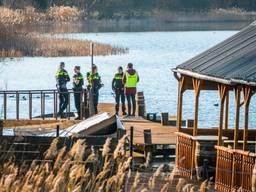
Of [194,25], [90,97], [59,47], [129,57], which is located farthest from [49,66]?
[194,25]

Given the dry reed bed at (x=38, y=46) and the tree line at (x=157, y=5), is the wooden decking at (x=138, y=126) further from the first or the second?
the tree line at (x=157, y=5)

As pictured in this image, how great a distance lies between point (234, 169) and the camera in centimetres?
2170

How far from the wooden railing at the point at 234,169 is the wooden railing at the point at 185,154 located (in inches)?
68.8

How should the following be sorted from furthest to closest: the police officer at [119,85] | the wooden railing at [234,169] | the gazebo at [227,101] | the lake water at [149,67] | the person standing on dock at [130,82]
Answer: the lake water at [149,67], the police officer at [119,85], the person standing on dock at [130,82], the gazebo at [227,101], the wooden railing at [234,169]

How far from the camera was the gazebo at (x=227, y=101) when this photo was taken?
2122 centimetres

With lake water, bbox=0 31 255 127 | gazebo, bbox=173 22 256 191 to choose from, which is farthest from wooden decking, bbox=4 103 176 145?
lake water, bbox=0 31 255 127

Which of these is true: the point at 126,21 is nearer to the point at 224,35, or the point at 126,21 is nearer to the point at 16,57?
the point at 224,35

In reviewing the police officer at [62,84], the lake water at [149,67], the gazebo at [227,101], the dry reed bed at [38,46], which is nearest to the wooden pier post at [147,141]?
the gazebo at [227,101]

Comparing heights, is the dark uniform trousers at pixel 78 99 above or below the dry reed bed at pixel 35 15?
below

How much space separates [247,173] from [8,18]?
52.2 m

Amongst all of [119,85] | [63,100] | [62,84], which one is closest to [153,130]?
[119,85]

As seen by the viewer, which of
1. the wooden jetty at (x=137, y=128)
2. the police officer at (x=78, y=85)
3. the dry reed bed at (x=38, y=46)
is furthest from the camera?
the dry reed bed at (x=38, y=46)

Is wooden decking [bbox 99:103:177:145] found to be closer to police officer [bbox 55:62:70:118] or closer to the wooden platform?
the wooden platform

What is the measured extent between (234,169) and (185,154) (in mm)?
3316
